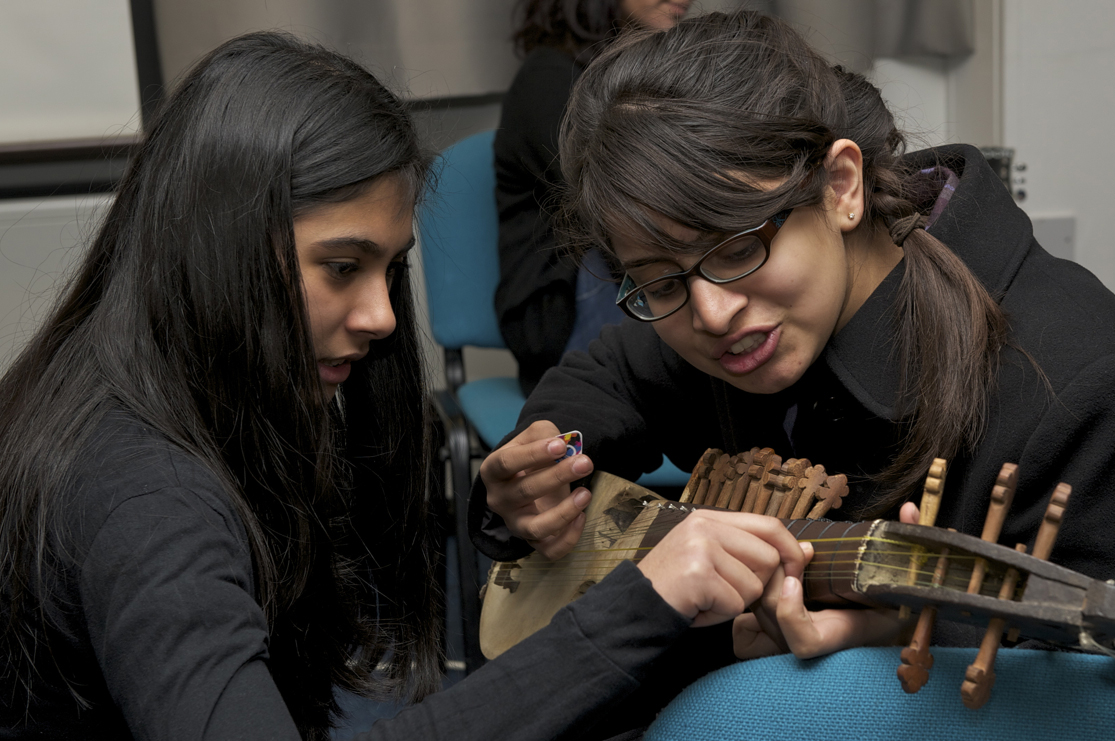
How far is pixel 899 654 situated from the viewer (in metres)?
0.80

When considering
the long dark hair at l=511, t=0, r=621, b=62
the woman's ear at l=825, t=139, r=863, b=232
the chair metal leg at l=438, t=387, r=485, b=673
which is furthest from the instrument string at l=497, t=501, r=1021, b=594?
the long dark hair at l=511, t=0, r=621, b=62

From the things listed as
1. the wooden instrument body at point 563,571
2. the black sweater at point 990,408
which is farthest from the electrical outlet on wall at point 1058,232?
the wooden instrument body at point 563,571

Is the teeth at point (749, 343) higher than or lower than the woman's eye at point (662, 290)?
lower

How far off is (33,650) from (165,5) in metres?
1.92

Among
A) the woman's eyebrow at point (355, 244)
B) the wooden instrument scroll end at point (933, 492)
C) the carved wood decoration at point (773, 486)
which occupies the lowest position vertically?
the carved wood decoration at point (773, 486)

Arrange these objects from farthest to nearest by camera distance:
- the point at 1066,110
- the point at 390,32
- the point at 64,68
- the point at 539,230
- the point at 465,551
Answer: the point at 1066,110, the point at 390,32, the point at 64,68, the point at 539,230, the point at 465,551

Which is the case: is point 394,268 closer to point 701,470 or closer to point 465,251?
point 701,470

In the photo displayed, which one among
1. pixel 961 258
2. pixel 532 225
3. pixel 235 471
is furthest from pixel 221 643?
pixel 532 225

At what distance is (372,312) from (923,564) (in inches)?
25.7

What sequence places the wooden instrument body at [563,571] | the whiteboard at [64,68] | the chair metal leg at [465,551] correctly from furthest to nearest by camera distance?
1. the whiteboard at [64,68]
2. the chair metal leg at [465,551]
3. the wooden instrument body at [563,571]

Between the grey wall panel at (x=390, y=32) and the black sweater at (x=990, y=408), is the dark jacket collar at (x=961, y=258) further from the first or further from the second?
the grey wall panel at (x=390, y=32)

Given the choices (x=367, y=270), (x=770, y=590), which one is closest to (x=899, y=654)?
(x=770, y=590)

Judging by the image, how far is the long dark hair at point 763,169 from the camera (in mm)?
1019

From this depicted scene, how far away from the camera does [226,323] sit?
102cm
